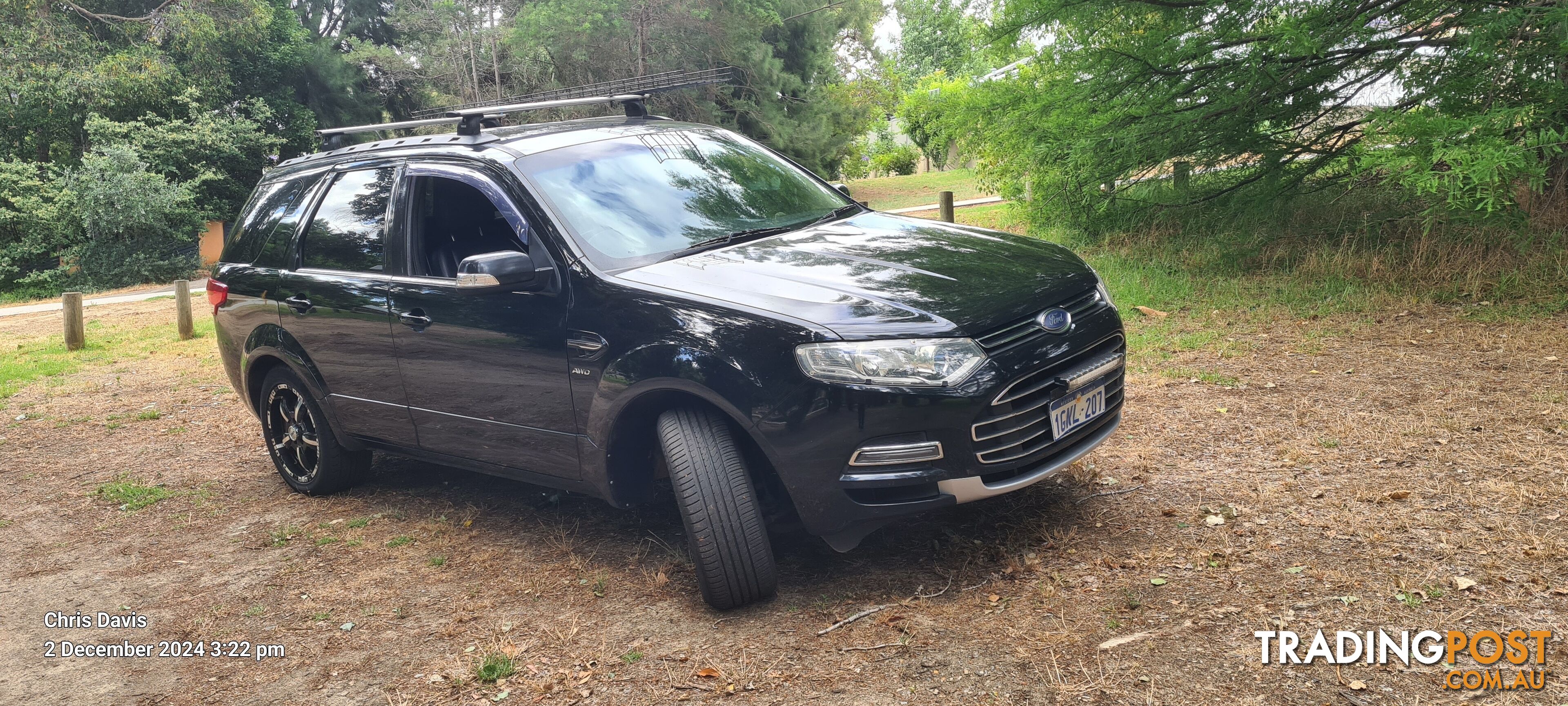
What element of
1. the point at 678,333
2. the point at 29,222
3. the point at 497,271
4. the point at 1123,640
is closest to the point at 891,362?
the point at 678,333

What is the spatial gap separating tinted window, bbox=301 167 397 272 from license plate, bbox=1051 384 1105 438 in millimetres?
3145

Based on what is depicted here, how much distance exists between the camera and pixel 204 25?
24734mm

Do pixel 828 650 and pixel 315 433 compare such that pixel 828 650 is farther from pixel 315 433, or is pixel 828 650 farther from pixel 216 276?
pixel 216 276

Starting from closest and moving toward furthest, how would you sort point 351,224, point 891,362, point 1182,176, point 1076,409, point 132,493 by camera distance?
point 891,362 → point 1076,409 → point 351,224 → point 132,493 → point 1182,176

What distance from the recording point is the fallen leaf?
3.46 m

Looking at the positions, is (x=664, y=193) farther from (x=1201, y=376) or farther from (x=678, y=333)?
(x=1201, y=376)

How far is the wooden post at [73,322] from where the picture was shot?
41.8 feet

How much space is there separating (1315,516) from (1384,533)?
28 centimetres

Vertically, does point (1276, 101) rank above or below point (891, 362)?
above

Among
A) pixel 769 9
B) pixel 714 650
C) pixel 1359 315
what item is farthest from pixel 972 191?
pixel 714 650

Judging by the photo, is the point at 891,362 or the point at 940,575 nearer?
the point at 891,362

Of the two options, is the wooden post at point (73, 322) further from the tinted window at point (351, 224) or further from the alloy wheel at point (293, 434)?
the tinted window at point (351, 224)

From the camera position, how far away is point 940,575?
13.7 feet

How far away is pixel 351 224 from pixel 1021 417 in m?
3.41
